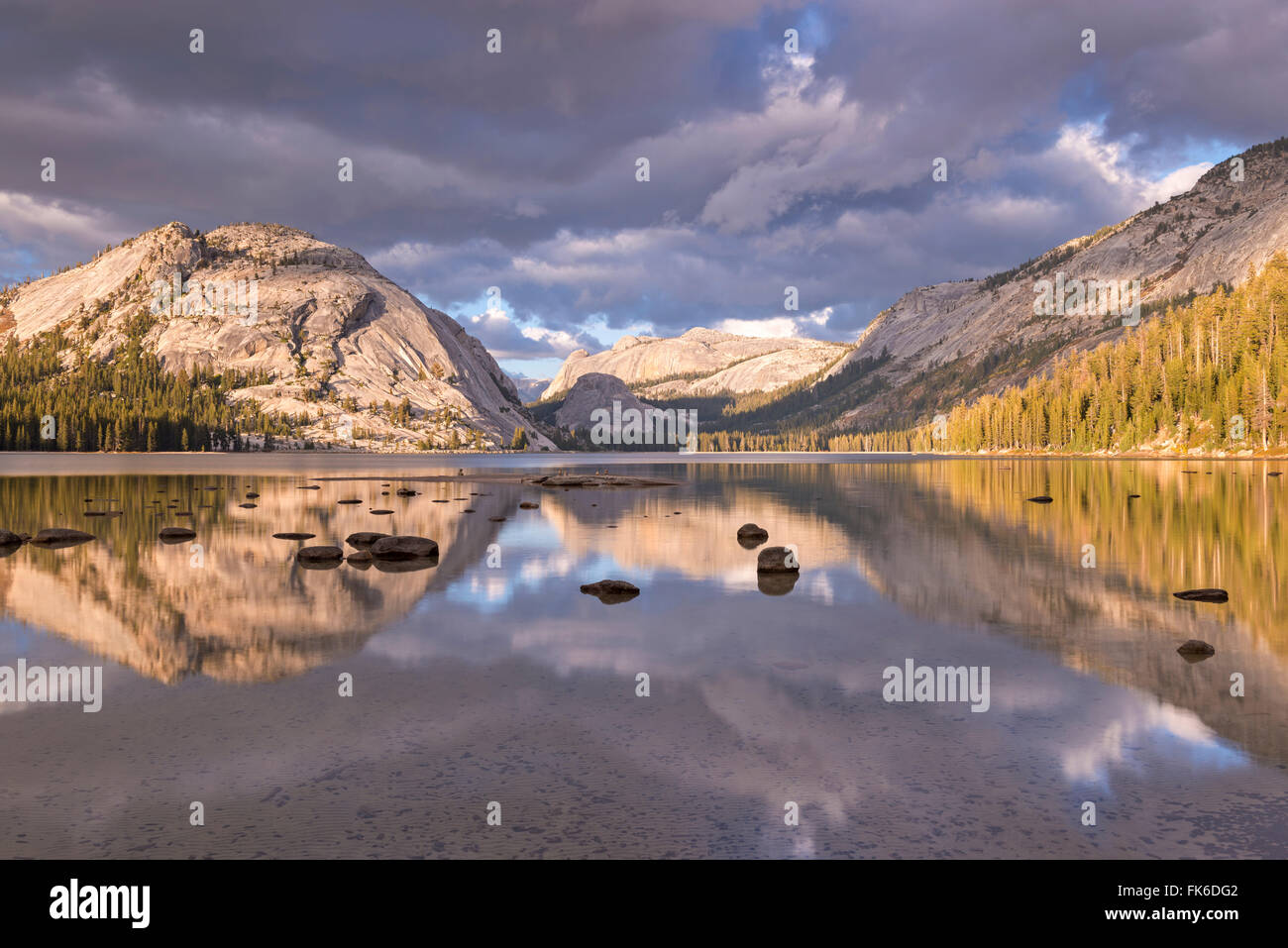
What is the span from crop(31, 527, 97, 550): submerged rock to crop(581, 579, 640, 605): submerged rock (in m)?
27.6

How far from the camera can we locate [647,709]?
14258mm

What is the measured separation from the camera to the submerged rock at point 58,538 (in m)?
36.2

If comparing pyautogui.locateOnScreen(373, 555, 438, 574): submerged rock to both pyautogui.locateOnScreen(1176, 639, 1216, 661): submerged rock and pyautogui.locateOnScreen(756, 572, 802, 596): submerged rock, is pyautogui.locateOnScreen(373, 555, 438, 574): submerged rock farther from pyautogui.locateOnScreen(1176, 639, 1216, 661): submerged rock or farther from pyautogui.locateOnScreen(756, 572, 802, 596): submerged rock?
pyautogui.locateOnScreen(1176, 639, 1216, 661): submerged rock

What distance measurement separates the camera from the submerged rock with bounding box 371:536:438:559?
109ft

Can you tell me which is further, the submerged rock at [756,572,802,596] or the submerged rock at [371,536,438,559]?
the submerged rock at [371,536,438,559]

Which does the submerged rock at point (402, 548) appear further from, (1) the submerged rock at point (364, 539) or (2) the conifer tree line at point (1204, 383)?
(2) the conifer tree line at point (1204, 383)

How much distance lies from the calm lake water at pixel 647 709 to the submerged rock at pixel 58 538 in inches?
69.0

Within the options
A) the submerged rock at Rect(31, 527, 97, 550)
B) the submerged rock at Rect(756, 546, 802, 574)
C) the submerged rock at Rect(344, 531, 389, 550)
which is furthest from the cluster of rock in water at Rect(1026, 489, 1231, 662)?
the submerged rock at Rect(31, 527, 97, 550)

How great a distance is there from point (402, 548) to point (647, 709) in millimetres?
22472

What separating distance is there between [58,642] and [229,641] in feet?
14.4

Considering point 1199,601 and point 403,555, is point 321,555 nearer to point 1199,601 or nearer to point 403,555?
point 403,555

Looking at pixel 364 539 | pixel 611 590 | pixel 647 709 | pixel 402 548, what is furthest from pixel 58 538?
pixel 647 709

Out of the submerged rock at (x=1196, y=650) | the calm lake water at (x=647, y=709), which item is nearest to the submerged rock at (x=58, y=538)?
the calm lake water at (x=647, y=709)
